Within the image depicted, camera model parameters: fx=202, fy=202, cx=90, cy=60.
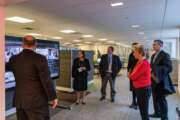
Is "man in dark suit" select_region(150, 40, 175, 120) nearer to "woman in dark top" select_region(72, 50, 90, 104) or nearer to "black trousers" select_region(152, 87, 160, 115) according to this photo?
"black trousers" select_region(152, 87, 160, 115)

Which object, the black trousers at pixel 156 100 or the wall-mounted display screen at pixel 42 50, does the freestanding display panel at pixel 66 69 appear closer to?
the wall-mounted display screen at pixel 42 50

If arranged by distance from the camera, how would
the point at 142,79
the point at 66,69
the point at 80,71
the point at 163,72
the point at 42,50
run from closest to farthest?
the point at 142,79 < the point at 163,72 < the point at 42,50 < the point at 80,71 < the point at 66,69

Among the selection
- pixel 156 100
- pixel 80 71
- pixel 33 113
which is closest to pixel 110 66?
pixel 80 71

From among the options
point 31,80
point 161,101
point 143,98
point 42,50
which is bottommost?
point 161,101

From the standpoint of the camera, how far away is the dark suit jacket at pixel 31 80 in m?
2.19

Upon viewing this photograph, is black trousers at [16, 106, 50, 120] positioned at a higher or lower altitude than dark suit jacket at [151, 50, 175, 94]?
lower

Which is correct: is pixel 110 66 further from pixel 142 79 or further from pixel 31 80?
pixel 31 80

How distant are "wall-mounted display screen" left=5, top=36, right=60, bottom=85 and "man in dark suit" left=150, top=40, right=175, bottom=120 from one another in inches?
80.5

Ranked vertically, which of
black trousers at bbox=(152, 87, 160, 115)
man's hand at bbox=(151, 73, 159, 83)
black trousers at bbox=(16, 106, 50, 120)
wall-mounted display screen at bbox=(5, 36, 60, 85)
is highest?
wall-mounted display screen at bbox=(5, 36, 60, 85)

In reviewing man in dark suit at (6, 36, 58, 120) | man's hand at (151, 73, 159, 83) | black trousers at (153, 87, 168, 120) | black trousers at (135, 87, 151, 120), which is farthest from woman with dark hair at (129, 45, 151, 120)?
man in dark suit at (6, 36, 58, 120)

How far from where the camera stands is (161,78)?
3.46 m

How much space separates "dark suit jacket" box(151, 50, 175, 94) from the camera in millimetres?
3447

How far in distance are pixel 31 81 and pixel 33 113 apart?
37cm

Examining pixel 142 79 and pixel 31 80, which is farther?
pixel 142 79
